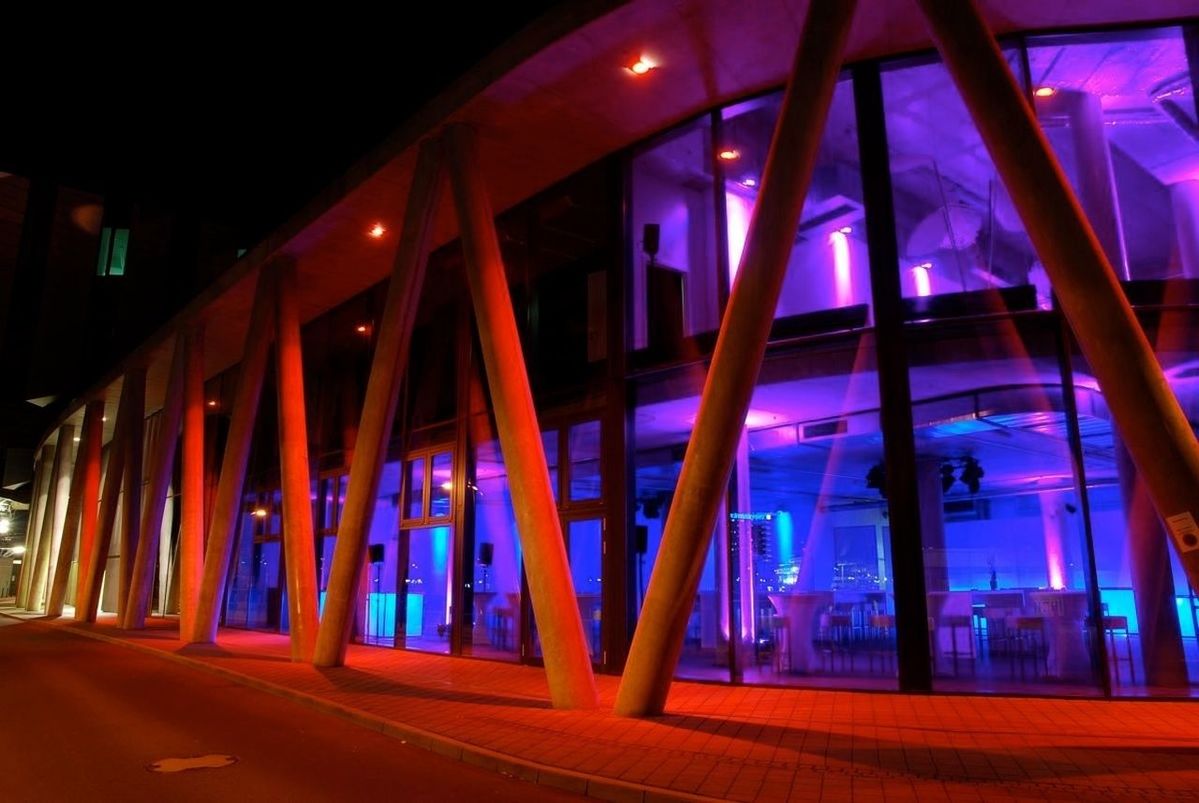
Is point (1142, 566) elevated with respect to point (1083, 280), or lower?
lower

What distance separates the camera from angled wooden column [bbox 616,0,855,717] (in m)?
8.36

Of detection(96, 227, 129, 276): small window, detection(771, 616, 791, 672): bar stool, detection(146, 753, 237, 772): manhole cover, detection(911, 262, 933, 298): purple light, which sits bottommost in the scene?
detection(146, 753, 237, 772): manhole cover

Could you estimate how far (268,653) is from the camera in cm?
1576

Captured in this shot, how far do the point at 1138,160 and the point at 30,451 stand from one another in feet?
187

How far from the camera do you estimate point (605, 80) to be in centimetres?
1116

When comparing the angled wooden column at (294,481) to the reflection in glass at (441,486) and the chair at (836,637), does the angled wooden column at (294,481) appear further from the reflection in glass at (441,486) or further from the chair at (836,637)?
the chair at (836,637)

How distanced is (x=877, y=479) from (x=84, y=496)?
29.8 meters

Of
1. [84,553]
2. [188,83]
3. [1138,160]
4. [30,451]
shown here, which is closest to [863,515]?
[1138,160]

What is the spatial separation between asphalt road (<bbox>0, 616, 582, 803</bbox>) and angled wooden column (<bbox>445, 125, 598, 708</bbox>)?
2230 millimetres

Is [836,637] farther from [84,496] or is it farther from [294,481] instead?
[84,496]

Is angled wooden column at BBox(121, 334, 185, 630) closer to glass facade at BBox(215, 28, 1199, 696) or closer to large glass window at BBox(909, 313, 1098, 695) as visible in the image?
glass facade at BBox(215, 28, 1199, 696)

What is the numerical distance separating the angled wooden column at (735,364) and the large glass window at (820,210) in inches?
88.3

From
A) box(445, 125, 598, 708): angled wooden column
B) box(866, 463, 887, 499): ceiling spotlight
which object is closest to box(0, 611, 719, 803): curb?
box(445, 125, 598, 708): angled wooden column

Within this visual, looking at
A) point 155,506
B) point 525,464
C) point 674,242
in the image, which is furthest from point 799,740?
point 155,506
